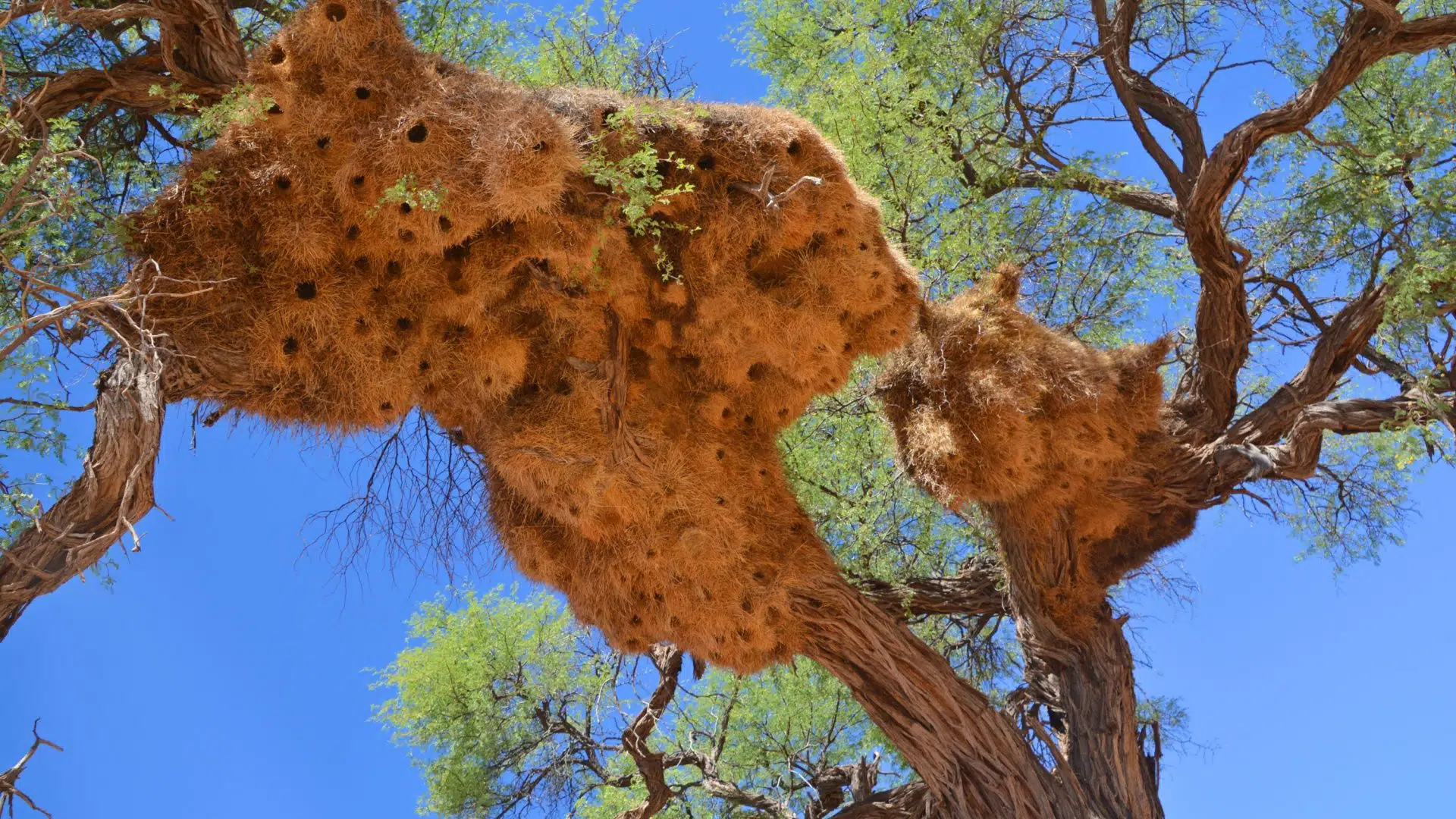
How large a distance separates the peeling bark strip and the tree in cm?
110

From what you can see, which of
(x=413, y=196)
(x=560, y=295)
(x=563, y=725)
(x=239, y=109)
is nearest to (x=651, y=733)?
(x=563, y=725)

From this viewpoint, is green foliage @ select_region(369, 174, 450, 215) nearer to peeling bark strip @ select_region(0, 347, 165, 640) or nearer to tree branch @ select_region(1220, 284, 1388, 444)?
peeling bark strip @ select_region(0, 347, 165, 640)

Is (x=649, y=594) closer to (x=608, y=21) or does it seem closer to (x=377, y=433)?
(x=377, y=433)

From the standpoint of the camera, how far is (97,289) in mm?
5457

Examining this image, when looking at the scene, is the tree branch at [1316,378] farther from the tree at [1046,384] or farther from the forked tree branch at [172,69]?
the forked tree branch at [172,69]

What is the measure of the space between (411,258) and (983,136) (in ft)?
17.8

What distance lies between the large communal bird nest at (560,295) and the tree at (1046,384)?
0.77 meters

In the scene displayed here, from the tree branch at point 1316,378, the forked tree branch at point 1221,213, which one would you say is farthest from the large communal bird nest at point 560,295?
the tree branch at point 1316,378

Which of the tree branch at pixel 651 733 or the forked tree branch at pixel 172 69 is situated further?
the tree branch at pixel 651 733

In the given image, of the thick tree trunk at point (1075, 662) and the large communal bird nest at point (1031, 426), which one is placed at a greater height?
the large communal bird nest at point (1031, 426)

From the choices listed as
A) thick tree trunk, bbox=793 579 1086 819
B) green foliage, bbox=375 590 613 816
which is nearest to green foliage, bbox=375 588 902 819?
green foliage, bbox=375 590 613 816

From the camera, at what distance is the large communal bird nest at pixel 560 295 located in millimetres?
5398

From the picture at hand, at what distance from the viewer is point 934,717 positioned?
6906 mm

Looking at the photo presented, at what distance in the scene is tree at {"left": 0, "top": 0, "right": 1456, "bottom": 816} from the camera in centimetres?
702
